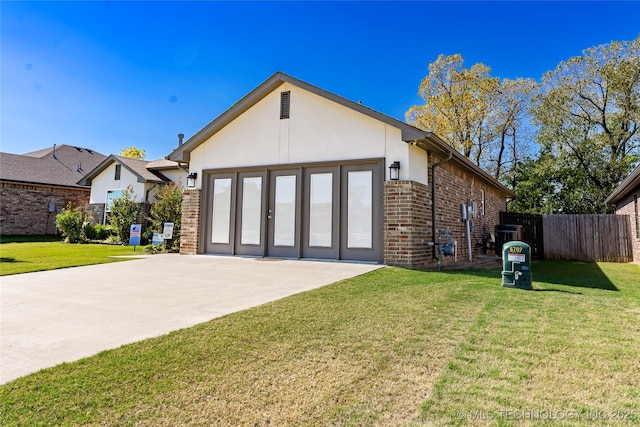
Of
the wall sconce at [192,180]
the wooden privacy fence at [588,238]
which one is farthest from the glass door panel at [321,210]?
the wooden privacy fence at [588,238]

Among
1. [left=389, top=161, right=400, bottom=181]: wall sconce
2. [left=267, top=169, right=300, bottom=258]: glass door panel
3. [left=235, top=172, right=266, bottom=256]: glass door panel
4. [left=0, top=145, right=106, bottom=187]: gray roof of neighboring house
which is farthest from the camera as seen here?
[left=0, top=145, right=106, bottom=187]: gray roof of neighboring house

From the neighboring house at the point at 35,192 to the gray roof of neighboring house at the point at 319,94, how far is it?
45.5 feet

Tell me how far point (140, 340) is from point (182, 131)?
19.7m

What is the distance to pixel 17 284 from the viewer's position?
5.38 meters

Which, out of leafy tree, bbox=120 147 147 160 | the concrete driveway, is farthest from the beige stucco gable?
leafy tree, bbox=120 147 147 160

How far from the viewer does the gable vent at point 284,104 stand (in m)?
9.04

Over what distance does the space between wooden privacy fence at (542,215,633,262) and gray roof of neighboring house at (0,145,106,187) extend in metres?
23.5

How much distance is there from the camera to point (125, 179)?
1802cm

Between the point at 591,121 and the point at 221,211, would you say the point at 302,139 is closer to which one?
the point at 221,211

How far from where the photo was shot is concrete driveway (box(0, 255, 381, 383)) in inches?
112

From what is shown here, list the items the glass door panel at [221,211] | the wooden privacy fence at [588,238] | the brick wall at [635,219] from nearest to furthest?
the glass door panel at [221,211] → the brick wall at [635,219] → the wooden privacy fence at [588,238]

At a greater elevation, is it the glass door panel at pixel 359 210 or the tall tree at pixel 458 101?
the tall tree at pixel 458 101

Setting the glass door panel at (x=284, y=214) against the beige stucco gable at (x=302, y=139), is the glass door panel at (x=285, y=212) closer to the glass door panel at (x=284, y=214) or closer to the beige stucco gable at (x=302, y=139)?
the glass door panel at (x=284, y=214)

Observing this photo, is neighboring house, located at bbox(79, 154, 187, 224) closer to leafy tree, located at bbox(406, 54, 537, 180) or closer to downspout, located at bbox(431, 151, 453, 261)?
downspout, located at bbox(431, 151, 453, 261)
